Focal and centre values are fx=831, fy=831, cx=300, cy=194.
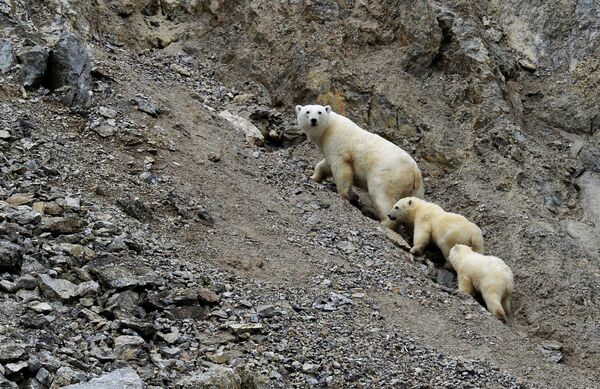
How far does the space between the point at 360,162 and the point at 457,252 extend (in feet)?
7.73

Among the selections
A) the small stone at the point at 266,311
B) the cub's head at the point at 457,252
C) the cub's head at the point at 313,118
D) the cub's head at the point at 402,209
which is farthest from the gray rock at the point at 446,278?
the small stone at the point at 266,311

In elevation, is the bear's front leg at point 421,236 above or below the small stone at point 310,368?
below

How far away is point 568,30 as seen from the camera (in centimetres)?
1588

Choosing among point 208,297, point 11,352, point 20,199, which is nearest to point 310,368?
point 208,297

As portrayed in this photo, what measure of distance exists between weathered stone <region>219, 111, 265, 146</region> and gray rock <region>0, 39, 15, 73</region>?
11.7 ft

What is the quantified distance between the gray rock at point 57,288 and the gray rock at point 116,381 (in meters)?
1.45

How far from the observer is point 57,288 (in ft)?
23.2

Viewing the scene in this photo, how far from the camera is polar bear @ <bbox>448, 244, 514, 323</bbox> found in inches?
413

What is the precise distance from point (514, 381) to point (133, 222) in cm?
430

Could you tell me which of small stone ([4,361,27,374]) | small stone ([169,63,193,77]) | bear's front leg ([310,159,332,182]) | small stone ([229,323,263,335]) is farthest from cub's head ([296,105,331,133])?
small stone ([4,361,27,374])

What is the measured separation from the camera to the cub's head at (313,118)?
13.1m

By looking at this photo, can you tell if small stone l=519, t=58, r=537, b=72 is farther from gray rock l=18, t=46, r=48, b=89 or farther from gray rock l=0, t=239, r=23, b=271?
gray rock l=0, t=239, r=23, b=271

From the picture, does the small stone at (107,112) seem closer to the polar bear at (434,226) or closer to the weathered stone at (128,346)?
the polar bear at (434,226)

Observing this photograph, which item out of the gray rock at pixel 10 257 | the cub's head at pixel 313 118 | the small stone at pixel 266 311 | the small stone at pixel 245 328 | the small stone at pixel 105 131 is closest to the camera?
the gray rock at pixel 10 257
